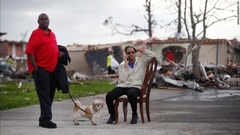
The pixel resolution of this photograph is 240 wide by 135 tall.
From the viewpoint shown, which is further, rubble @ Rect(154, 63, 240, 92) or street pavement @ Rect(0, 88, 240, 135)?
rubble @ Rect(154, 63, 240, 92)

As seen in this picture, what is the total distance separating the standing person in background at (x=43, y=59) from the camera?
695 centimetres

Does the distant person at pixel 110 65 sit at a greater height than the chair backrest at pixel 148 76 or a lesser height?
lesser

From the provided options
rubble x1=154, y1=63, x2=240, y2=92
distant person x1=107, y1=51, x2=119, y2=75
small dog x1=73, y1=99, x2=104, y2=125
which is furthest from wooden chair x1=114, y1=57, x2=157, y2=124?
distant person x1=107, y1=51, x2=119, y2=75

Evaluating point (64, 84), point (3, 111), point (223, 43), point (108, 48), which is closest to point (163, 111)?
point (64, 84)

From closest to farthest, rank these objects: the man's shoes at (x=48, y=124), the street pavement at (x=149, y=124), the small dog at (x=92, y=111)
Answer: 1. the street pavement at (x=149, y=124)
2. the man's shoes at (x=48, y=124)
3. the small dog at (x=92, y=111)

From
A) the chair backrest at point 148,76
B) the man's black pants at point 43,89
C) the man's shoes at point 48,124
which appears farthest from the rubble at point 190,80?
the man's shoes at point 48,124

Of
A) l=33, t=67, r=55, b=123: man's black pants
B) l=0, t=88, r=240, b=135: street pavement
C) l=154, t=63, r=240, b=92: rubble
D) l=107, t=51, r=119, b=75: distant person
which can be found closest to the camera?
l=0, t=88, r=240, b=135: street pavement

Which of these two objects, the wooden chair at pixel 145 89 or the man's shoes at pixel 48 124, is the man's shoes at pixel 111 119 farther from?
the man's shoes at pixel 48 124

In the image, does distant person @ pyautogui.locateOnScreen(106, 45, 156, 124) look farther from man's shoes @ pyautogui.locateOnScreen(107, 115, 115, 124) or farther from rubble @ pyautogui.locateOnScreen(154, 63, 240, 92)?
rubble @ pyautogui.locateOnScreen(154, 63, 240, 92)

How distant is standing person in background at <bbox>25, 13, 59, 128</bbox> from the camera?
695cm

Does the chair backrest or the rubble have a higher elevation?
the chair backrest

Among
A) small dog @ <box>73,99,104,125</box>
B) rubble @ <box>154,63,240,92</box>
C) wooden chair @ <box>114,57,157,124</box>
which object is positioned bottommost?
rubble @ <box>154,63,240,92</box>

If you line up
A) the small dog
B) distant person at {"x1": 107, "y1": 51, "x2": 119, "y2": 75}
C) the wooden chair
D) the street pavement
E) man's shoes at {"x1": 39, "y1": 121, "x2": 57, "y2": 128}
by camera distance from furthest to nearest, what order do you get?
distant person at {"x1": 107, "y1": 51, "x2": 119, "y2": 75}
the wooden chair
the small dog
man's shoes at {"x1": 39, "y1": 121, "x2": 57, "y2": 128}
the street pavement

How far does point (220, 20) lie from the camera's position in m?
22.4
